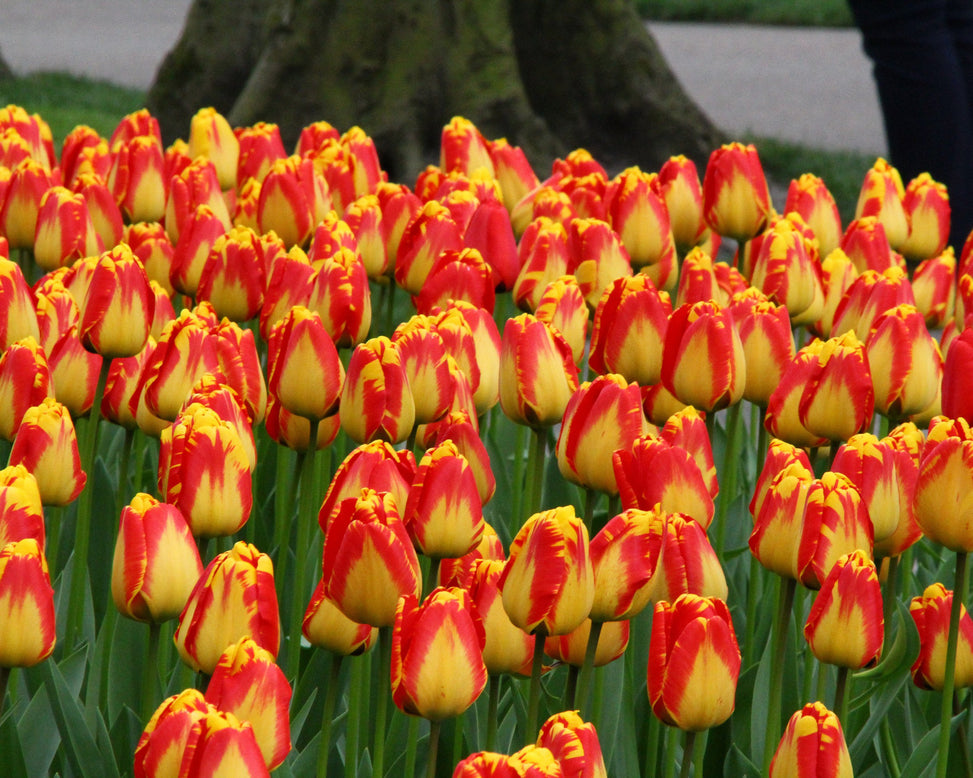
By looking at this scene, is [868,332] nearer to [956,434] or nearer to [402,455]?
[956,434]

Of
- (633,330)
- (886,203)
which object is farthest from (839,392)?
(886,203)

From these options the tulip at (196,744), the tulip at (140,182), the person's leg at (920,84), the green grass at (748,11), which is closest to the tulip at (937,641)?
the tulip at (196,744)

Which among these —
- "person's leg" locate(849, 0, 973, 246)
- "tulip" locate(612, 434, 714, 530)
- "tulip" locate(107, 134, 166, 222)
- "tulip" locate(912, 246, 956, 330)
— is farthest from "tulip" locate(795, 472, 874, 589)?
"person's leg" locate(849, 0, 973, 246)

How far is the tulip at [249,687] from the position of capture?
116 centimetres

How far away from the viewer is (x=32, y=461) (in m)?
1.57

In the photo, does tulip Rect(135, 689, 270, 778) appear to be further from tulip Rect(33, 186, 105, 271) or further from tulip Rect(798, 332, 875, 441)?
tulip Rect(33, 186, 105, 271)

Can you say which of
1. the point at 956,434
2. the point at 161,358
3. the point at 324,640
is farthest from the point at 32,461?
the point at 956,434

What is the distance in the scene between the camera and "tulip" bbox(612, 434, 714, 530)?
1.52 meters

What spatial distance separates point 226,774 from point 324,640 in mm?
400

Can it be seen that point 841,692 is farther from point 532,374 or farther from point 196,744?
point 196,744

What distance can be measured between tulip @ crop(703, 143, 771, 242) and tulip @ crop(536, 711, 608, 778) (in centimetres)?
170

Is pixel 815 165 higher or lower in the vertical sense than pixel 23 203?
lower

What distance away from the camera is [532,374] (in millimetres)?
1737

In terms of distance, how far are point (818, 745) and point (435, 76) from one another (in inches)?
206
